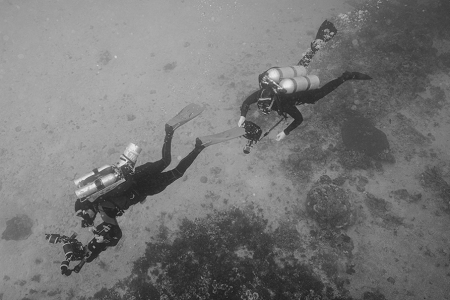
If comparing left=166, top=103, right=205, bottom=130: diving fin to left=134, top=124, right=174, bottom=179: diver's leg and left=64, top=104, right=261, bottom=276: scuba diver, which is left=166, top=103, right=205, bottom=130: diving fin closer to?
left=134, top=124, right=174, bottom=179: diver's leg

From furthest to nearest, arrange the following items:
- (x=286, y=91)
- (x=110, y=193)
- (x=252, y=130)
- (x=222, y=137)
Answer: (x=222, y=137), (x=252, y=130), (x=286, y=91), (x=110, y=193)

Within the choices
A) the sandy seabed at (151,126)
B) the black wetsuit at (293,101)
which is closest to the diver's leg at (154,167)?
the sandy seabed at (151,126)

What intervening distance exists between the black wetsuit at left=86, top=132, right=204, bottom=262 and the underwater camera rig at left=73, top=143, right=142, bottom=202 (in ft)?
0.43

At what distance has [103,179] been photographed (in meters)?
5.18

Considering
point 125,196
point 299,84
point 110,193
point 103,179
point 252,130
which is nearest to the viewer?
point 103,179

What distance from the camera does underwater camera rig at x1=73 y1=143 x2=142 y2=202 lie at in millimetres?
5023

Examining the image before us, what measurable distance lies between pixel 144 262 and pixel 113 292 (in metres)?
1.04

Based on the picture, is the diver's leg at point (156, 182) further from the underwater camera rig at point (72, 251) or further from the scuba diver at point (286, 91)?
the scuba diver at point (286, 91)

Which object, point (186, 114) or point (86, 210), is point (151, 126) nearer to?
point (186, 114)

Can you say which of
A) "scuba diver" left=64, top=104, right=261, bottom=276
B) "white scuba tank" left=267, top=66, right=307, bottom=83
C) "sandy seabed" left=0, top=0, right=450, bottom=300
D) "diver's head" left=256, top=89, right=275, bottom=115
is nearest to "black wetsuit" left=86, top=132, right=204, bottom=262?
"scuba diver" left=64, top=104, right=261, bottom=276

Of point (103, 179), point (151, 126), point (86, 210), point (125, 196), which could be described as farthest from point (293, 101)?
point (86, 210)

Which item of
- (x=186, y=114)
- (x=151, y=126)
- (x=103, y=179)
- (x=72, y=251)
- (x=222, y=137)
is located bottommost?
(x=151, y=126)

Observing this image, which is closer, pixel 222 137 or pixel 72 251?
pixel 72 251

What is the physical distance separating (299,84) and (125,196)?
493cm
